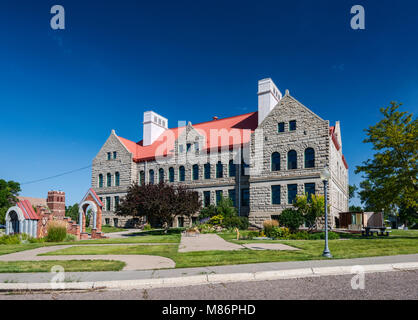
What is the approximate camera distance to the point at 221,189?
3622 cm

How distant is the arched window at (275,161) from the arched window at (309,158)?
285 centimetres

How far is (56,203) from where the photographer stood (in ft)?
82.1

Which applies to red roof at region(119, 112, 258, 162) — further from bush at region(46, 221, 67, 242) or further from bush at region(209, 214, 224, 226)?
bush at region(46, 221, 67, 242)

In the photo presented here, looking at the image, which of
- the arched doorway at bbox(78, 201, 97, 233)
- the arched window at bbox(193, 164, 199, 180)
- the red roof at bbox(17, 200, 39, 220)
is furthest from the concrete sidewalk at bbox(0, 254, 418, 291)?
the arched window at bbox(193, 164, 199, 180)

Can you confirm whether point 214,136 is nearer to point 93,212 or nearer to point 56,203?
point 93,212

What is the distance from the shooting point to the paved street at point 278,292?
6.32 m

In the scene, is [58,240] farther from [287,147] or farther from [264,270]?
[287,147]

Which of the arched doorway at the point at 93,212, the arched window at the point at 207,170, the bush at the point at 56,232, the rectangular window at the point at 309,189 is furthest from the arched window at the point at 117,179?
the rectangular window at the point at 309,189

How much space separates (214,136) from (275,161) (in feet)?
30.3

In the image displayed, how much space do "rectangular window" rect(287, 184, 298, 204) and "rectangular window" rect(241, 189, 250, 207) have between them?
4.90 metres

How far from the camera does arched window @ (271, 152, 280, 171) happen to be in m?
32.2
